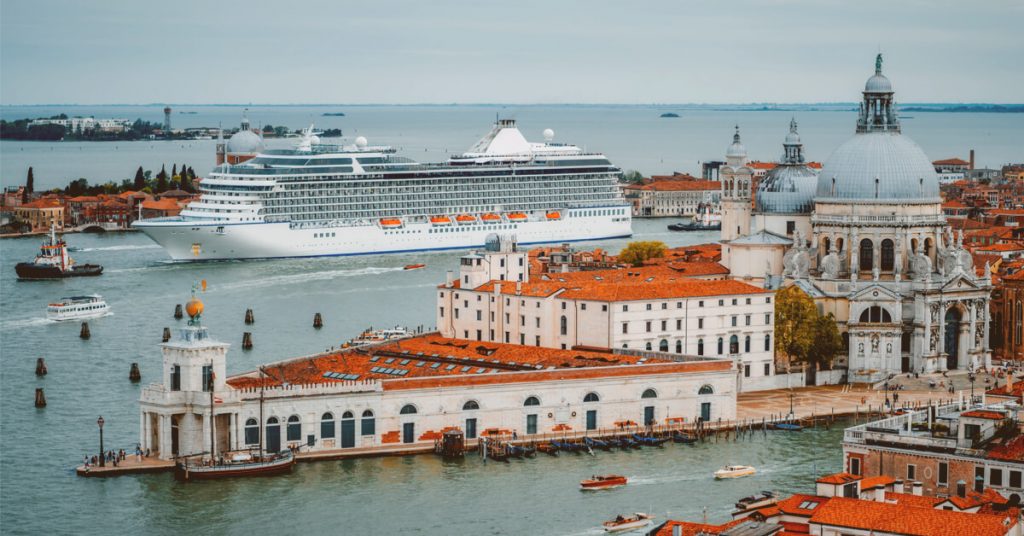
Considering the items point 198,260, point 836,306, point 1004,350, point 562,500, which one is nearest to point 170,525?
point 562,500

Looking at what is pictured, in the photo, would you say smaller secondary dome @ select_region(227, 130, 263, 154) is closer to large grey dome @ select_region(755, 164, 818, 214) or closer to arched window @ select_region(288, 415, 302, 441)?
large grey dome @ select_region(755, 164, 818, 214)

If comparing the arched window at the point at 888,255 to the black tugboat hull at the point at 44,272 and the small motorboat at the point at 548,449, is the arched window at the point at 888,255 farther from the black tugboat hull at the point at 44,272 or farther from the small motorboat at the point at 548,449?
the black tugboat hull at the point at 44,272

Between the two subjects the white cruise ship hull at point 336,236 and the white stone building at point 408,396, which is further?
the white cruise ship hull at point 336,236

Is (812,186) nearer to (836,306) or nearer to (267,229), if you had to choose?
(836,306)

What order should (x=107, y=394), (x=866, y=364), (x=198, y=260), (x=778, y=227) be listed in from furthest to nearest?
(x=198, y=260) → (x=778, y=227) → (x=866, y=364) → (x=107, y=394)

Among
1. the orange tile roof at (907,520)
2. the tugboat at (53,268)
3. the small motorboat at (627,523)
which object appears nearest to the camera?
the orange tile roof at (907,520)

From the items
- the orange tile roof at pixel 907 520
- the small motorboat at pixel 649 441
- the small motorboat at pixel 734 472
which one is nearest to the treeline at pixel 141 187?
the small motorboat at pixel 649 441

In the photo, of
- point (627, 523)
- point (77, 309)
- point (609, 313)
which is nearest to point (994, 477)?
point (627, 523)
